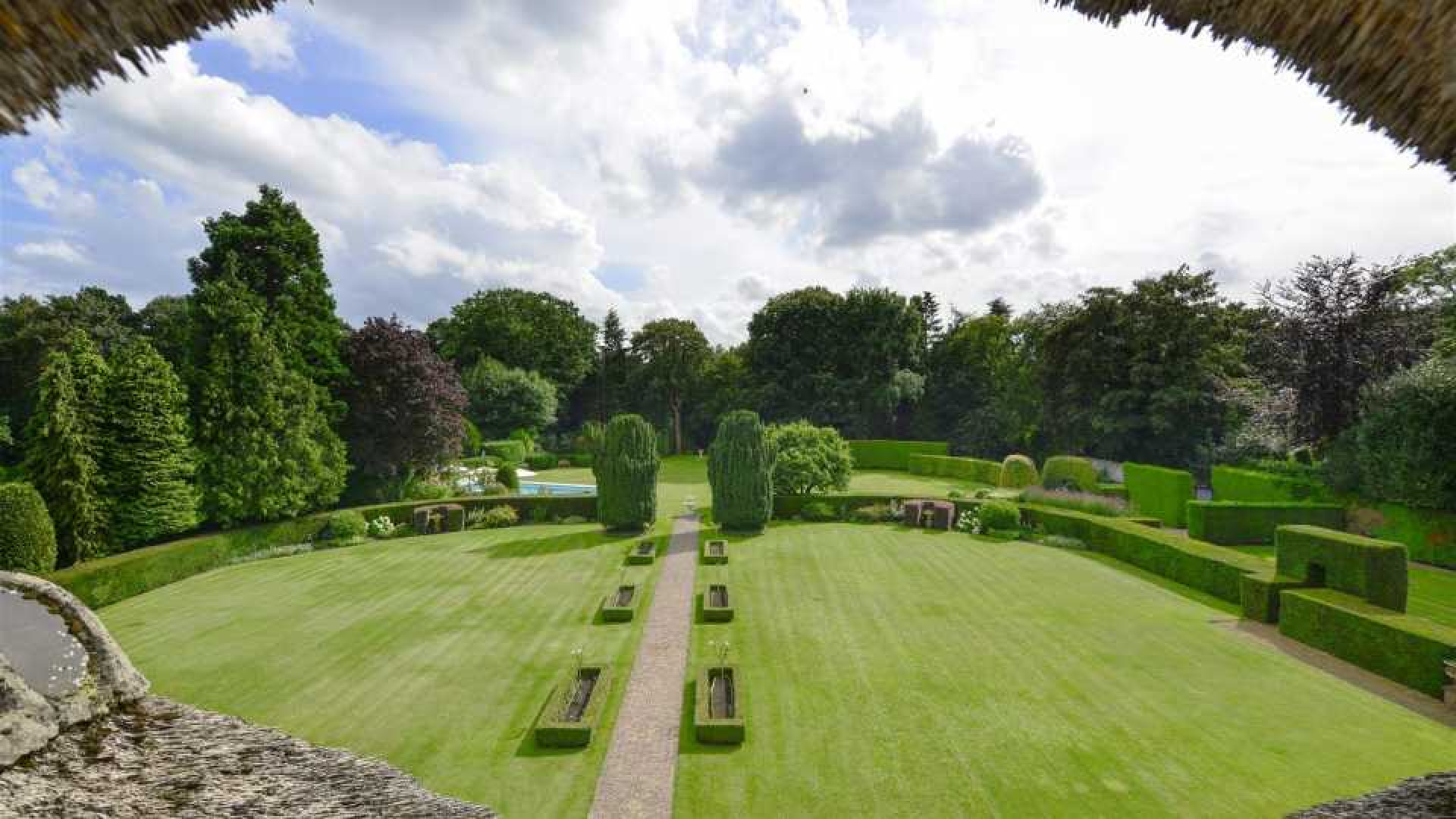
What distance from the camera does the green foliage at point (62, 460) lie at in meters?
16.9

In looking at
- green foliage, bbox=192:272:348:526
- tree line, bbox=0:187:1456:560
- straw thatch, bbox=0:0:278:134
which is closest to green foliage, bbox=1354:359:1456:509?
tree line, bbox=0:187:1456:560

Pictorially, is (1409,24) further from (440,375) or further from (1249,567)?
(440,375)

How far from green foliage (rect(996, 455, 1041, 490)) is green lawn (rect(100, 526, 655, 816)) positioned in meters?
25.3

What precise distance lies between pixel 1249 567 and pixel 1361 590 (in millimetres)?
2632

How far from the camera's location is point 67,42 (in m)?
3.39

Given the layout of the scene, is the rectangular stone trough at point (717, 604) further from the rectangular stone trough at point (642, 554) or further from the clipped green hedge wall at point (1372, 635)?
the clipped green hedge wall at point (1372, 635)

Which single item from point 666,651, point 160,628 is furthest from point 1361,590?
point 160,628

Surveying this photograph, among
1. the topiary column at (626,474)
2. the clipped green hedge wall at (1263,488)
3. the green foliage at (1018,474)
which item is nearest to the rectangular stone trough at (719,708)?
the topiary column at (626,474)

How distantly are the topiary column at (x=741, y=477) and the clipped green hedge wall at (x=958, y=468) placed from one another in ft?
67.7

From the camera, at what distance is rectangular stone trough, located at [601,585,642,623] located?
49.5ft

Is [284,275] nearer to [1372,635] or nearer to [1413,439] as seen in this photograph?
[1372,635]

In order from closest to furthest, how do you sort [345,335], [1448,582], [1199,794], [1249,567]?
[1199,794] → [1249,567] → [1448,582] → [345,335]

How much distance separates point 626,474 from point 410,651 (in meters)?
11.6

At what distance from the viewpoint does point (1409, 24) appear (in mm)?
3939
